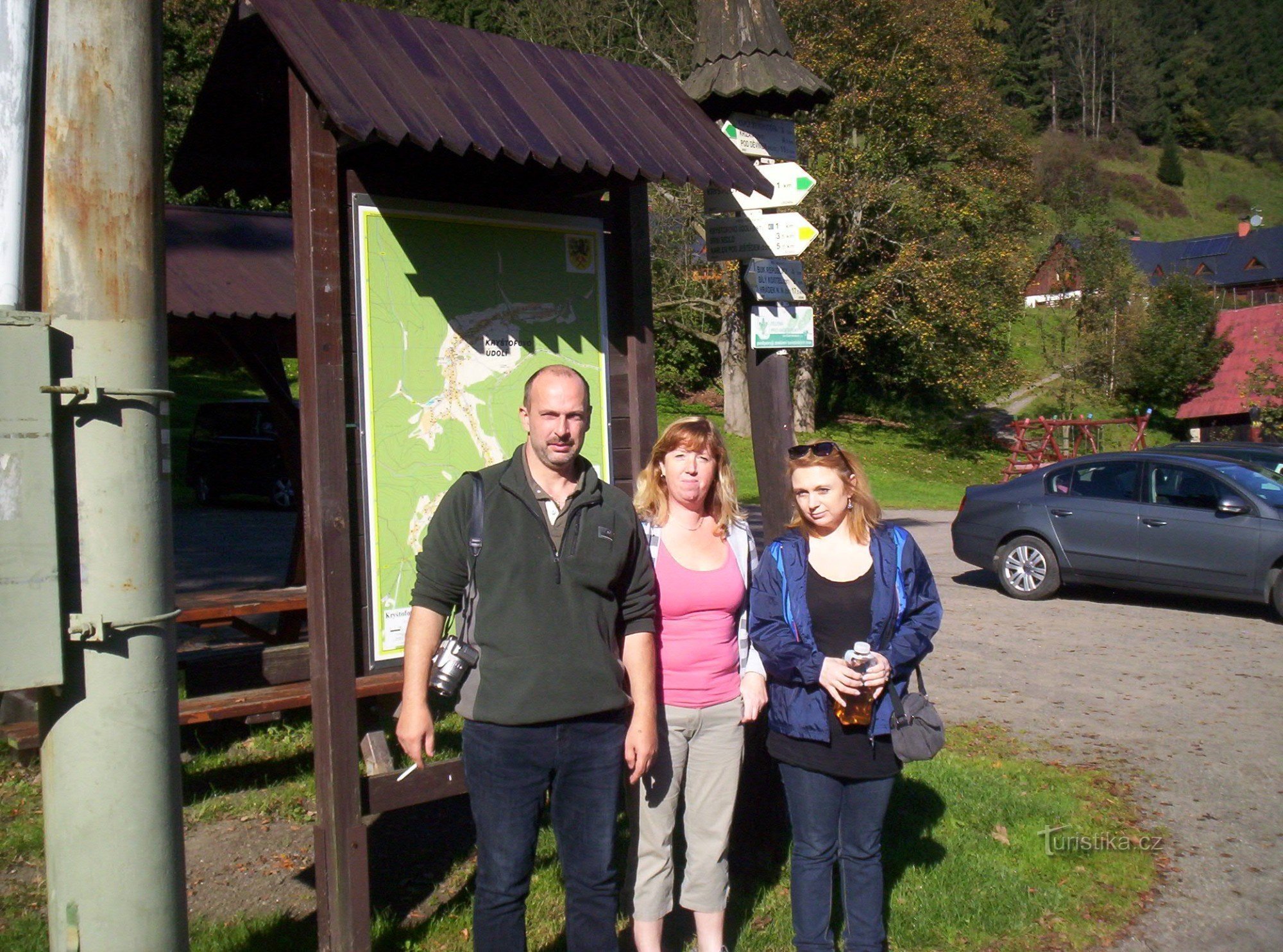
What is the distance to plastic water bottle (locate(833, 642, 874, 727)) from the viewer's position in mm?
3576

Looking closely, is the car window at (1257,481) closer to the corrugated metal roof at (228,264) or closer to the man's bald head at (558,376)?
the corrugated metal roof at (228,264)

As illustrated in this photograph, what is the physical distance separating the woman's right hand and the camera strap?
1.15m

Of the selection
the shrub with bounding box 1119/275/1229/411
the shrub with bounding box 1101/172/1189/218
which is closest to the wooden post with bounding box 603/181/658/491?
the shrub with bounding box 1119/275/1229/411

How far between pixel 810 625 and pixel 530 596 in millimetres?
1053

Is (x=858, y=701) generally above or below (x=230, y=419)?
below

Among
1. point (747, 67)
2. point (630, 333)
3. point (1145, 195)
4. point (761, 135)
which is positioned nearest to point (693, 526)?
point (630, 333)

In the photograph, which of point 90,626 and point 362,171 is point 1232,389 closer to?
point 362,171

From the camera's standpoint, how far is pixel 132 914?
2.34m

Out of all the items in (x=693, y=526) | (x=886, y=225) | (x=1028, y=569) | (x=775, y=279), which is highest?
(x=886, y=225)

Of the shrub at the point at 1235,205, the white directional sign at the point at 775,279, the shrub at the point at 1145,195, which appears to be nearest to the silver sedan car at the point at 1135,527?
the white directional sign at the point at 775,279

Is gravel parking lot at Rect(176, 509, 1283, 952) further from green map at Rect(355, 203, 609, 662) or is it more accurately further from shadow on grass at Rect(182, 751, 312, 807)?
green map at Rect(355, 203, 609, 662)

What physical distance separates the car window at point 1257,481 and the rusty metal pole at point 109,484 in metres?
10.3

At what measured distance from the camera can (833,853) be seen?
374 cm

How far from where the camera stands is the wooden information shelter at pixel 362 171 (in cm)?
370
